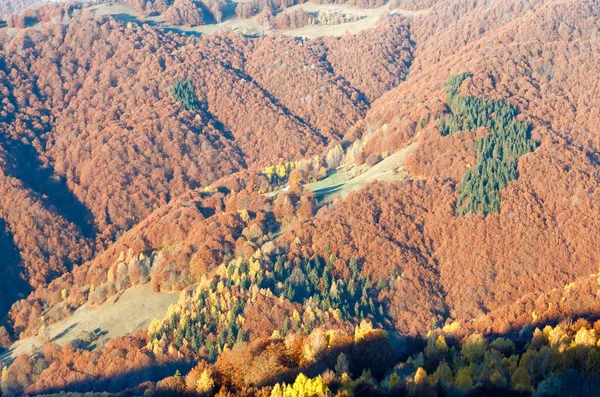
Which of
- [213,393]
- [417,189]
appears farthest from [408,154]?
[213,393]

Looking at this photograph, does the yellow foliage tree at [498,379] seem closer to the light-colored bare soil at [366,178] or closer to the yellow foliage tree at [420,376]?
the yellow foliage tree at [420,376]

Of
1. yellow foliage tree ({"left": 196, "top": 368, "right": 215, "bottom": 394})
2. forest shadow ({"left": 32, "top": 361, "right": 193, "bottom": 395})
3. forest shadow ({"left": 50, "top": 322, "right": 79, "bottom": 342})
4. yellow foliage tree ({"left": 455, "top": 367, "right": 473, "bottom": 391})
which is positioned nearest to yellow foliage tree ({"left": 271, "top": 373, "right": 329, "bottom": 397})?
yellow foliage tree ({"left": 196, "top": 368, "right": 215, "bottom": 394})

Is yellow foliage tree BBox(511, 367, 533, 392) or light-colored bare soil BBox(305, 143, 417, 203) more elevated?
light-colored bare soil BBox(305, 143, 417, 203)

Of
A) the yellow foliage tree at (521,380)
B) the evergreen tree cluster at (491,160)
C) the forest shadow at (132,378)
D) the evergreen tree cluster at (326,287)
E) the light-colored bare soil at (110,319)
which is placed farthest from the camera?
the evergreen tree cluster at (491,160)

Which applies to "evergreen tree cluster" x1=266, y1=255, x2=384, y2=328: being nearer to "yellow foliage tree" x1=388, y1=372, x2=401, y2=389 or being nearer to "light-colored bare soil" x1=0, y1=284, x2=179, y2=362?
"light-colored bare soil" x1=0, y1=284, x2=179, y2=362

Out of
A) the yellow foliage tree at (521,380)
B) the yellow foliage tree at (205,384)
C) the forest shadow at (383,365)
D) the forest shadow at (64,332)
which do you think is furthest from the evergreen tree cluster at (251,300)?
the yellow foliage tree at (521,380)

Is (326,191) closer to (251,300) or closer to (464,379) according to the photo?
(251,300)

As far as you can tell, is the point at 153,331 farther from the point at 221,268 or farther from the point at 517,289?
the point at 517,289
